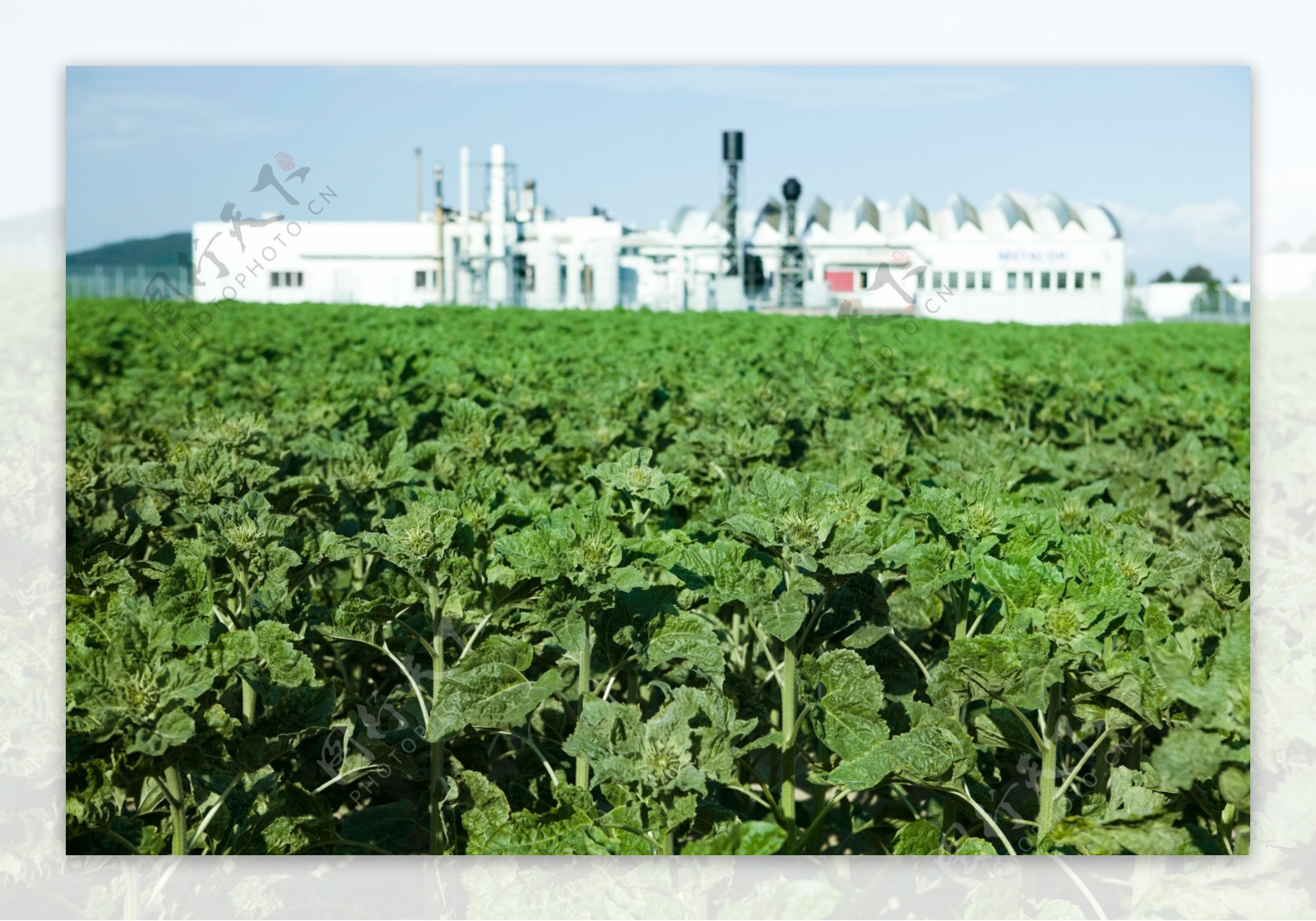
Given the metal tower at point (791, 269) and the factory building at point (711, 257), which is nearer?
the factory building at point (711, 257)

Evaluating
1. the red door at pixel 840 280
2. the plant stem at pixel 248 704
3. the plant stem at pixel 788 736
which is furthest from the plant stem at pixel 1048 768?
the red door at pixel 840 280

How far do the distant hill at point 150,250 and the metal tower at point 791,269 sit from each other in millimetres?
24838

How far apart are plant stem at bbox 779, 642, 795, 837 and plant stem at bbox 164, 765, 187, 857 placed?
1245 mm

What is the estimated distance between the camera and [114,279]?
971 cm

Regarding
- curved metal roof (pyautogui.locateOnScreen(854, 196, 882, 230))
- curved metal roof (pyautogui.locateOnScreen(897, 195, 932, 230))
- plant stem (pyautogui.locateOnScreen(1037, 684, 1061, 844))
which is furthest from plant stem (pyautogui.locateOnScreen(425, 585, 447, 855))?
curved metal roof (pyautogui.locateOnScreen(897, 195, 932, 230))

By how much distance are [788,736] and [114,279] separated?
8.75 metres

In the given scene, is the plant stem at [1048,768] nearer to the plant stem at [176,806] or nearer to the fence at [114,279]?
the plant stem at [176,806]

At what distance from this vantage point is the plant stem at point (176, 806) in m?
2.35

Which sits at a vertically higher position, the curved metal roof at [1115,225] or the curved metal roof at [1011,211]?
the curved metal roof at [1011,211]

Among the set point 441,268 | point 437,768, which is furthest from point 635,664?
point 441,268

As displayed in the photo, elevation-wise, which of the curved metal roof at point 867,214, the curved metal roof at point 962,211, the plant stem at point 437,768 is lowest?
the plant stem at point 437,768

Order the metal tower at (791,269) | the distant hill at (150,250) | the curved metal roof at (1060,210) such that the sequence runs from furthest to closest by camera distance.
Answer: the curved metal roof at (1060,210) < the metal tower at (791,269) < the distant hill at (150,250)

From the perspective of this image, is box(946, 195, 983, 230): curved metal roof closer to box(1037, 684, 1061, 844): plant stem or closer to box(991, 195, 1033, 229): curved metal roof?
box(991, 195, 1033, 229): curved metal roof

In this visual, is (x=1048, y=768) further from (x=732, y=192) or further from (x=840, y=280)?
(x=840, y=280)
